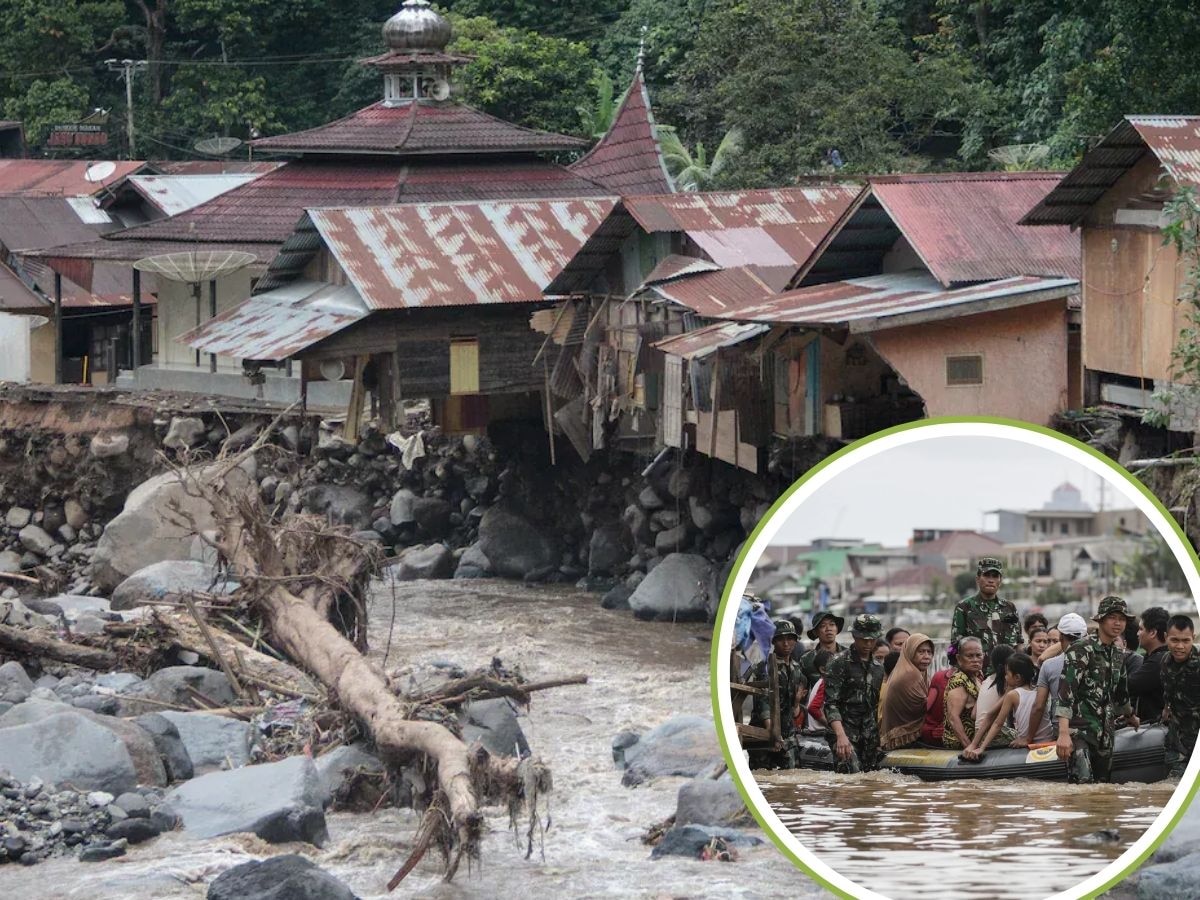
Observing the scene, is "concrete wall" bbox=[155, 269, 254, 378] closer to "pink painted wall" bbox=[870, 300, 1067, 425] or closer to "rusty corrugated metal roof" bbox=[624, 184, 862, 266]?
"rusty corrugated metal roof" bbox=[624, 184, 862, 266]

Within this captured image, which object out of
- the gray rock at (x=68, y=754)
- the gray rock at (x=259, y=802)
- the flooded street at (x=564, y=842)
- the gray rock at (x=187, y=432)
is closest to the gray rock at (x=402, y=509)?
the gray rock at (x=187, y=432)

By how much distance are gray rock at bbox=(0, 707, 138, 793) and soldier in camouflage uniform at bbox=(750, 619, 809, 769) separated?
1067cm

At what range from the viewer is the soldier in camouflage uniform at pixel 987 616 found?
329 centimetres

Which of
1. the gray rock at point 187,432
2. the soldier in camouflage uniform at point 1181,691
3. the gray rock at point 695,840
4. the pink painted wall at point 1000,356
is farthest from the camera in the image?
the gray rock at point 187,432

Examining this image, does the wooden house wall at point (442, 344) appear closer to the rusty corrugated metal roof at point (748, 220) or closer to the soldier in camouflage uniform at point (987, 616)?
the rusty corrugated metal roof at point (748, 220)

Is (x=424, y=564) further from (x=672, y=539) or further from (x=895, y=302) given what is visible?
(x=895, y=302)

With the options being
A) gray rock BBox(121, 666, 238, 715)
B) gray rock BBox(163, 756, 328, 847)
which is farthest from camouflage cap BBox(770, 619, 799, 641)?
gray rock BBox(121, 666, 238, 715)

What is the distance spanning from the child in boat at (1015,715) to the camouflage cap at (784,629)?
40 centimetres

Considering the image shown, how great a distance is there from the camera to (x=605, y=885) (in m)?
11.6

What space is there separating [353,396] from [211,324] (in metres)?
2.94

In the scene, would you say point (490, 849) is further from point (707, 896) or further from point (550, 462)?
point (550, 462)

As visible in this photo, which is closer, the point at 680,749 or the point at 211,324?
the point at 680,749

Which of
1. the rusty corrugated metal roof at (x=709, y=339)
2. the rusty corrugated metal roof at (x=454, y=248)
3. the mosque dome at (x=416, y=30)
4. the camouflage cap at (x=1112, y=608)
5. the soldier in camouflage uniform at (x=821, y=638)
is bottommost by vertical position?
the soldier in camouflage uniform at (x=821, y=638)

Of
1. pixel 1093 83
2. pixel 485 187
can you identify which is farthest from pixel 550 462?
pixel 1093 83
